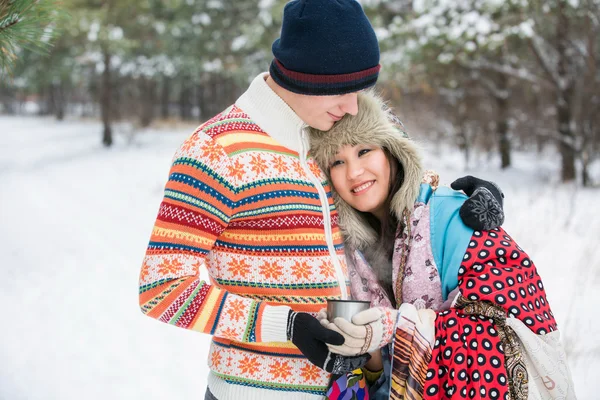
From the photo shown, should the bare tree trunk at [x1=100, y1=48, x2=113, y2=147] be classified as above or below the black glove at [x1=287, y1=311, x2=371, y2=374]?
below

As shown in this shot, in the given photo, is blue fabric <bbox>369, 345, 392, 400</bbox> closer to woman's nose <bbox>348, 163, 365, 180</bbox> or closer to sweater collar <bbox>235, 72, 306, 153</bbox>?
woman's nose <bbox>348, 163, 365, 180</bbox>

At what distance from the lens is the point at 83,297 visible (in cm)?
513

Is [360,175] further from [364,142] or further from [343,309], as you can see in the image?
[343,309]

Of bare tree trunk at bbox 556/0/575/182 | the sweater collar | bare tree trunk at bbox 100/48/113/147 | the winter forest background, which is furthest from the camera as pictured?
bare tree trunk at bbox 100/48/113/147

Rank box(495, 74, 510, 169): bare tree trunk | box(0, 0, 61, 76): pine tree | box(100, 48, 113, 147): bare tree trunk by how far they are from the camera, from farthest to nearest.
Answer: box(100, 48, 113, 147): bare tree trunk → box(495, 74, 510, 169): bare tree trunk → box(0, 0, 61, 76): pine tree

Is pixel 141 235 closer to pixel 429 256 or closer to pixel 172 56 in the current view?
pixel 429 256

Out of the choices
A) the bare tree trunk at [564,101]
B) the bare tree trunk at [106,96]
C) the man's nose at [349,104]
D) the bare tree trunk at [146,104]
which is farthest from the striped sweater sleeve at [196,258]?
the bare tree trunk at [146,104]

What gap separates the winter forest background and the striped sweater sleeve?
126 centimetres

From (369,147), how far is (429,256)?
38 centimetres

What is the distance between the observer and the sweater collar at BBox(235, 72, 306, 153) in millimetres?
1448

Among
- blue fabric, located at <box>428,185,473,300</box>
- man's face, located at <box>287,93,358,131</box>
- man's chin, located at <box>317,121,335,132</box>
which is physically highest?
man's face, located at <box>287,93,358,131</box>

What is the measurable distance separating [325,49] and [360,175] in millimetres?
403

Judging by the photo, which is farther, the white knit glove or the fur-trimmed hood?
the fur-trimmed hood

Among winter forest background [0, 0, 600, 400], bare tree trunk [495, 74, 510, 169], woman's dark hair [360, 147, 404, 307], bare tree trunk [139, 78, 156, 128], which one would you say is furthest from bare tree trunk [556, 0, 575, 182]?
bare tree trunk [139, 78, 156, 128]
